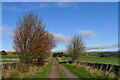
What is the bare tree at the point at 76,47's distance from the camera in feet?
178

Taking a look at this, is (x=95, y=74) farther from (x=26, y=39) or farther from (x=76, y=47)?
(x=76, y=47)

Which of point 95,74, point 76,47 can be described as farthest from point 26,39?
point 76,47

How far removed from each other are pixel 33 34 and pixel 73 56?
34.2 metres

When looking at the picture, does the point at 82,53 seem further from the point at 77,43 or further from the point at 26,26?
the point at 26,26

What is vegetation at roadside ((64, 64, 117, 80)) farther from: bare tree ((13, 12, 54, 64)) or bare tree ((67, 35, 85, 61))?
bare tree ((67, 35, 85, 61))

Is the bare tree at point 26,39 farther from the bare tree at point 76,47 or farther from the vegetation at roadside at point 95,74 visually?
the bare tree at point 76,47

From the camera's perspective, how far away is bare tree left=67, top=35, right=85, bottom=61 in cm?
5412

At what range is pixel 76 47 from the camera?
54469mm

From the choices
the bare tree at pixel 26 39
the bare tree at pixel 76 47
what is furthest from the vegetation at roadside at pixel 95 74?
the bare tree at pixel 76 47

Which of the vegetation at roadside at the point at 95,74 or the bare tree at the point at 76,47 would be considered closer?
the vegetation at roadside at the point at 95,74

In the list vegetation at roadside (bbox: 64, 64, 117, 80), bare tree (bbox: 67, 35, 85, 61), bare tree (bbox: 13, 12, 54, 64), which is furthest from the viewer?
bare tree (bbox: 67, 35, 85, 61)

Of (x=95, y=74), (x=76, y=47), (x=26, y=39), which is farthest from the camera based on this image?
(x=76, y=47)

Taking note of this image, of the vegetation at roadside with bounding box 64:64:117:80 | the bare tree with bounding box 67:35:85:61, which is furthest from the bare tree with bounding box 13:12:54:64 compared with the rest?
the bare tree with bounding box 67:35:85:61

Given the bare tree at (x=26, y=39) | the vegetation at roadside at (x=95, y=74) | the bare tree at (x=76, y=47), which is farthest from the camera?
the bare tree at (x=76, y=47)
